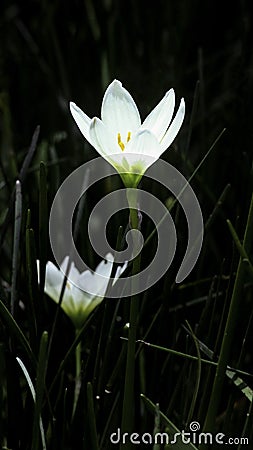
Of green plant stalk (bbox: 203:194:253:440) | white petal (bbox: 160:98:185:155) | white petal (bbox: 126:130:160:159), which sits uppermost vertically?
white petal (bbox: 160:98:185:155)

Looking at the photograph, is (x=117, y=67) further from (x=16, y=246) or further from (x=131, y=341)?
(x=131, y=341)

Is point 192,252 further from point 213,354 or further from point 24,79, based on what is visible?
point 24,79

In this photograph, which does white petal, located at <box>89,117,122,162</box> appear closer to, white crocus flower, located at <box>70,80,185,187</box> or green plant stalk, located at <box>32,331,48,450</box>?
white crocus flower, located at <box>70,80,185,187</box>

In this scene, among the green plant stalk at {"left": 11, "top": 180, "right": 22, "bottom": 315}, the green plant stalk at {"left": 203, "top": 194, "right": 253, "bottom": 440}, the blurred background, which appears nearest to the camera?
the green plant stalk at {"left": 203, "top": 194, "right": 253, "bottom": 440}

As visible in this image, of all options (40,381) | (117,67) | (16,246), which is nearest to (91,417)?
(40,381)

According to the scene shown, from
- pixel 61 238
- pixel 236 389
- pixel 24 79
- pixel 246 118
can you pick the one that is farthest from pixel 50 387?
pixel 24 79

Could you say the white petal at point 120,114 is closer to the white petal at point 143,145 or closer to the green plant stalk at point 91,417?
the white petal at point 143,145

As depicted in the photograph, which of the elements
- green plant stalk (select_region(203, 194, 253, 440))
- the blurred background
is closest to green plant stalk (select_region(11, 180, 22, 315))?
green plant stalk (select_region(203, 194, 253, 440))
